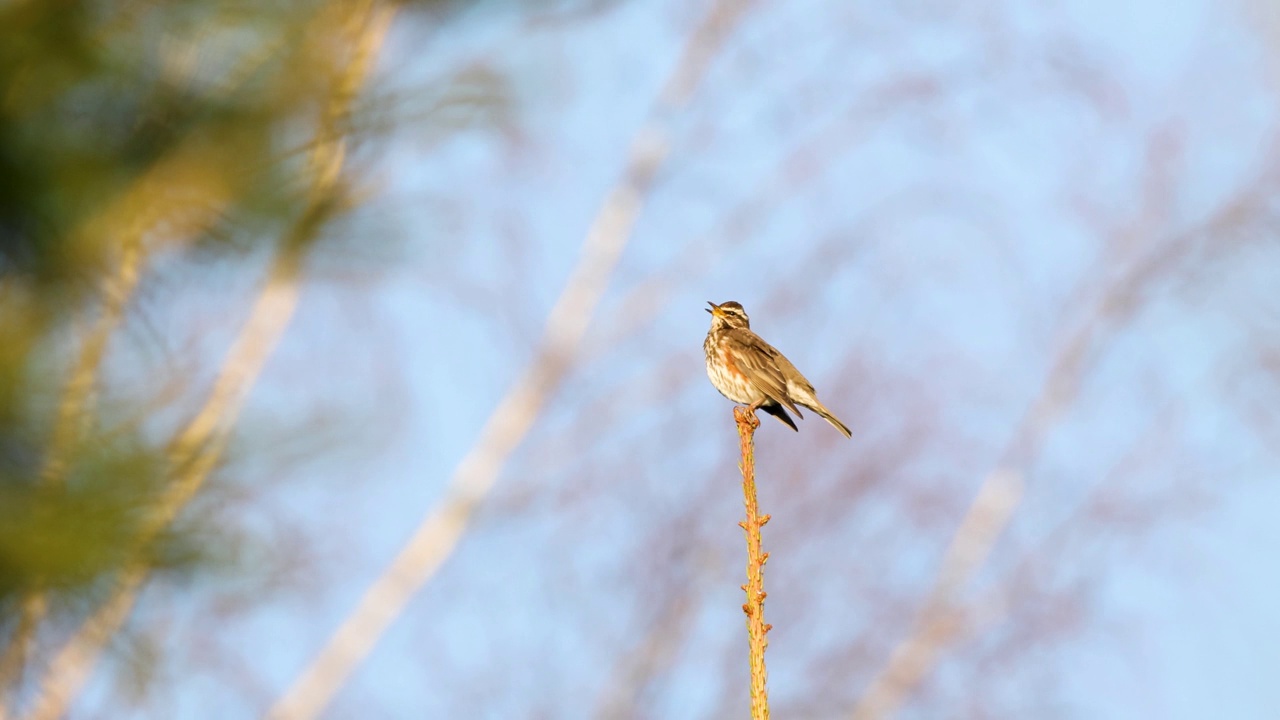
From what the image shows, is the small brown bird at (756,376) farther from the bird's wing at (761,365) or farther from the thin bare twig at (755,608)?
the thin bare twig at (755,608)

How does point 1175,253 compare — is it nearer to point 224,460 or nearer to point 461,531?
point 461,531

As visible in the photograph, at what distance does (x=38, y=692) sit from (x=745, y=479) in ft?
9.43

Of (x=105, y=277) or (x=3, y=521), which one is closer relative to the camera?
(x=3, y=521)

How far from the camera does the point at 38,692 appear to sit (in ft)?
15.8

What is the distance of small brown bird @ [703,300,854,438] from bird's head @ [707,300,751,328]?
0.90 ft

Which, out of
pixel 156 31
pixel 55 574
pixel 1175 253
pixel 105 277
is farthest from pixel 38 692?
pixel 1175 253

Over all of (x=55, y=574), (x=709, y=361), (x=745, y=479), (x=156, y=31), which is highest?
(x=709, y=361)

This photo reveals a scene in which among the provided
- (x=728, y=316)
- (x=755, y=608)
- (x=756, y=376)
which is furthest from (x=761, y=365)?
(x=755, y=608)

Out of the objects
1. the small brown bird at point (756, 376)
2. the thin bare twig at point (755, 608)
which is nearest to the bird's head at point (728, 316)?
the small brown bird at point (756, 376)

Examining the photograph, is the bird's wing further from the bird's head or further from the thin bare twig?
the thin bare twig

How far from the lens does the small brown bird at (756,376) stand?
6035 mm

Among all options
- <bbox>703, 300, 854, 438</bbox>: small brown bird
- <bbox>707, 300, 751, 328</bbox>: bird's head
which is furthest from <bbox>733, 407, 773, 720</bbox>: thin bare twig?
<bbox>707, 300, 751, 328</bbox>: bird's head

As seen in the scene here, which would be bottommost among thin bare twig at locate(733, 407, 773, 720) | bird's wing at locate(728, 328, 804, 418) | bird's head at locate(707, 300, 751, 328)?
thin bare twig at locate(733, 407, 773, 720)

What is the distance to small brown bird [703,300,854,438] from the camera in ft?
19.8
